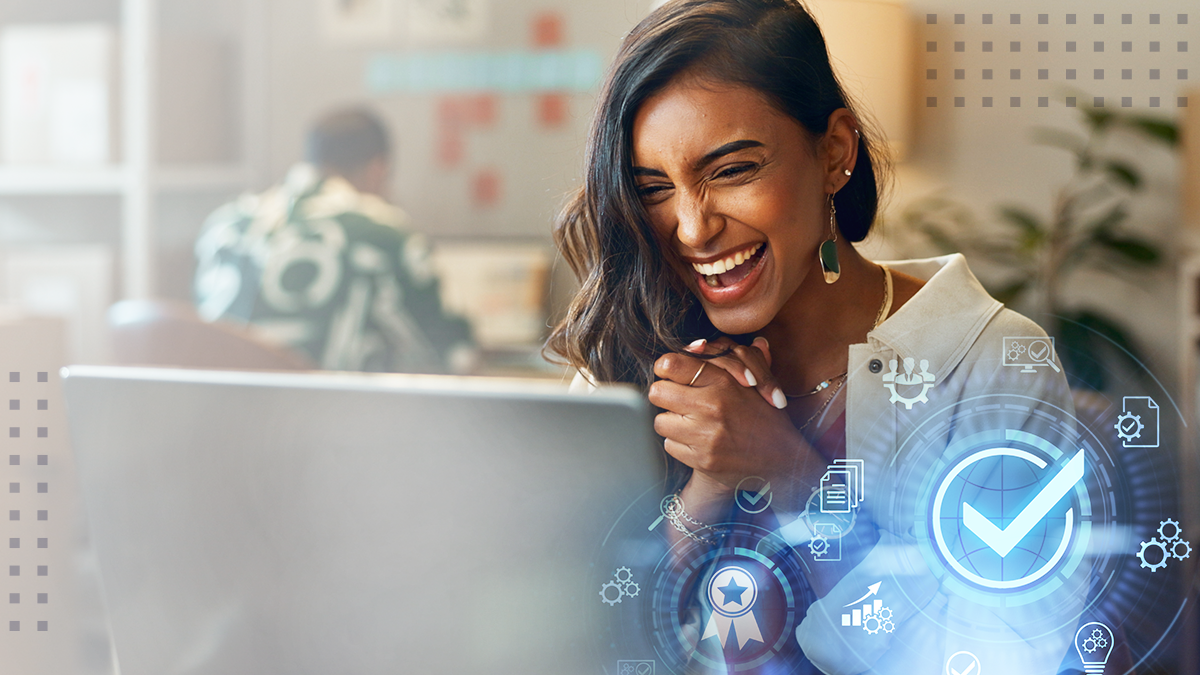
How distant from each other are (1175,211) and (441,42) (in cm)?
224

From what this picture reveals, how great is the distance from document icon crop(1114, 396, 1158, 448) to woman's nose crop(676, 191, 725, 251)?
169mm

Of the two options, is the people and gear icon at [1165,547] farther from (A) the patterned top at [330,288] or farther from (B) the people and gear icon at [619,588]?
(A) the patterned top at [330,288]

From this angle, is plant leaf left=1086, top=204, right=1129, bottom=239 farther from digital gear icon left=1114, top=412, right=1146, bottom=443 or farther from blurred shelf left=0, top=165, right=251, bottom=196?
blurred shelf left=0, top=165, right=251, bottom=196

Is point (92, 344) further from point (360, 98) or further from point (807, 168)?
point (360, 98)

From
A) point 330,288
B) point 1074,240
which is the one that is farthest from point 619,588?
point 330,288

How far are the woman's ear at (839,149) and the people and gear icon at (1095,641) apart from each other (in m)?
0.20

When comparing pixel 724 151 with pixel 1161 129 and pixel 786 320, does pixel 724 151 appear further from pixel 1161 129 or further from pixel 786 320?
pixel 1161 129

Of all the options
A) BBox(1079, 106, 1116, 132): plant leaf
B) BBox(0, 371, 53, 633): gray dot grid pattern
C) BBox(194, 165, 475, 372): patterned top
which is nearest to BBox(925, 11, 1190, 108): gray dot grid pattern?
BBox(1079, 106, 1116, 132): plant leaf

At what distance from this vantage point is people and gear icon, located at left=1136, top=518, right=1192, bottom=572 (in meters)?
0.33

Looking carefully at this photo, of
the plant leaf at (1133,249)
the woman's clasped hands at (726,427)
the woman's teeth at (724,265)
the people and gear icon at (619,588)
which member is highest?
the plant leaf at (1133,249)

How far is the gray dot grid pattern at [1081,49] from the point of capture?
0.33 meters

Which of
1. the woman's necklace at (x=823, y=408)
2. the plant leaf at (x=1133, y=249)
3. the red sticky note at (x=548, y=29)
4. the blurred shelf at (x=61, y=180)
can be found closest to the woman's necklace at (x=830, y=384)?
the woman's necklace at (x=823, y=408)

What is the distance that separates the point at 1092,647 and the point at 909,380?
0.12 m

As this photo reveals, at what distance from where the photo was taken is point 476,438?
1.12 ft
